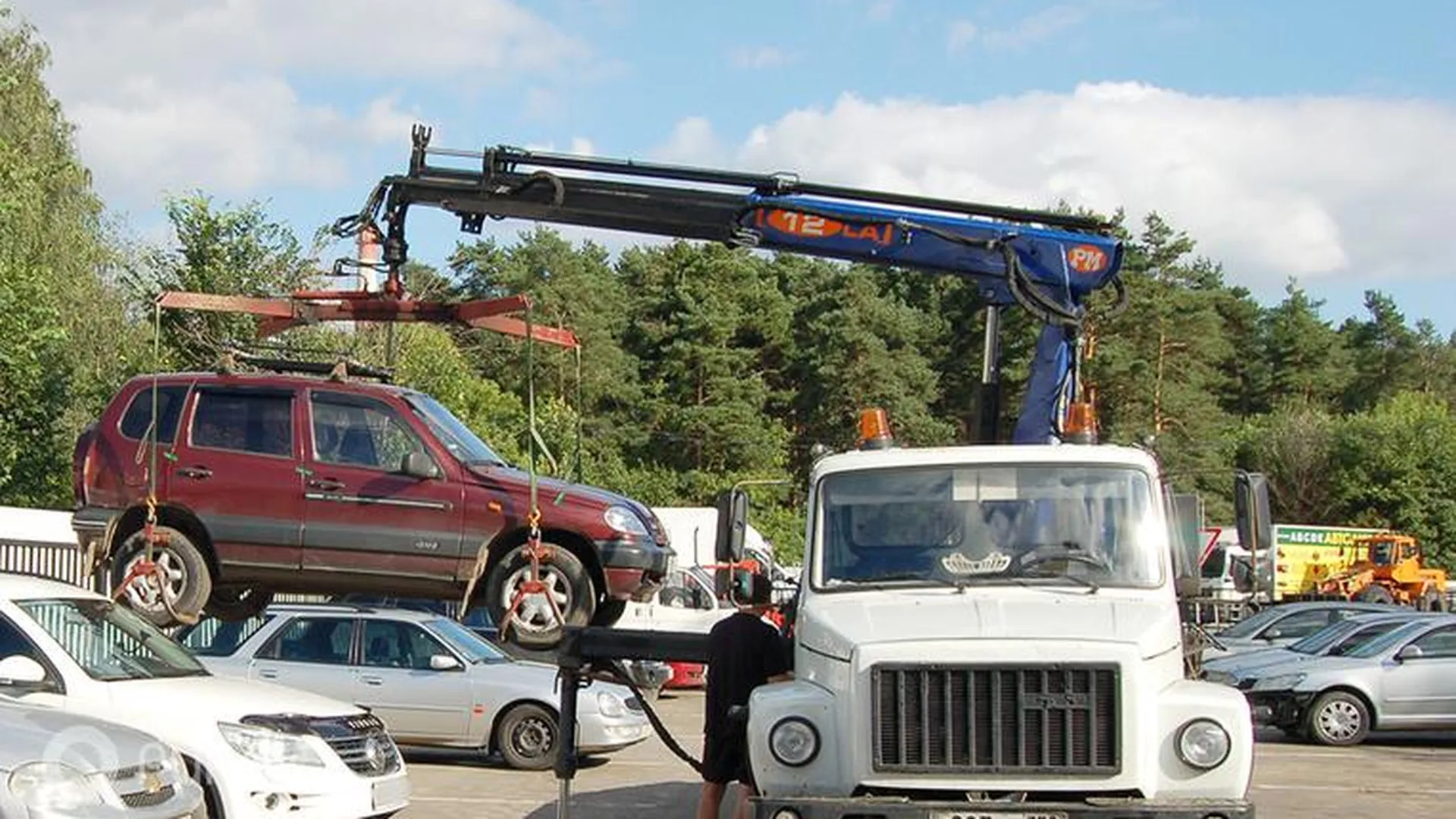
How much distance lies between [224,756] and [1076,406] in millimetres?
5073

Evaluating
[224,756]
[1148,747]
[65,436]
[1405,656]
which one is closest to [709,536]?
[65,436]

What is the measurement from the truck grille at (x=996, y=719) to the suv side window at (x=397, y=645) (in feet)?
32.1

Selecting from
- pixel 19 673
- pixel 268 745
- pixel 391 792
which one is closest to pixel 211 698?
pixel 268 745

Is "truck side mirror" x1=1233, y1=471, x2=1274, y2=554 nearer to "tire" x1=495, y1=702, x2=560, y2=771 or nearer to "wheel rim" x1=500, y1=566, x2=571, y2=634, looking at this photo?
"wheel rim" x1=500, y1=566, x2=571, y2=634

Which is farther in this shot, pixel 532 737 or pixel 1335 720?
pixel 1335 720

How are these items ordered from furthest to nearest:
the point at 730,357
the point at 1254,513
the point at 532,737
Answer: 1. the point at 730,357
2. the point at 532,737
3. the point at 1254,513

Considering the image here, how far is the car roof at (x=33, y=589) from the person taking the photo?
10117mm

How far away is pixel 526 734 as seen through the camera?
16656mm

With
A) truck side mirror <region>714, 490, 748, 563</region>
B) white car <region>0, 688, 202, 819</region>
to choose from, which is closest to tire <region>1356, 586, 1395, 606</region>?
truck side mirror <region>714, 490, 748, 563</region>

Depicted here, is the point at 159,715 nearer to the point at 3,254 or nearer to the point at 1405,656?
the point at 1405,656

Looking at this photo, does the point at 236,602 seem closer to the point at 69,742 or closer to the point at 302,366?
the point at 302,366

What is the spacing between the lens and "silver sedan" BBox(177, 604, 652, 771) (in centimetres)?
1662

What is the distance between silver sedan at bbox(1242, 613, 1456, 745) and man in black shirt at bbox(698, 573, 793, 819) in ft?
37.4

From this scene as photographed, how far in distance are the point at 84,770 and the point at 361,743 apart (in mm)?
3190
